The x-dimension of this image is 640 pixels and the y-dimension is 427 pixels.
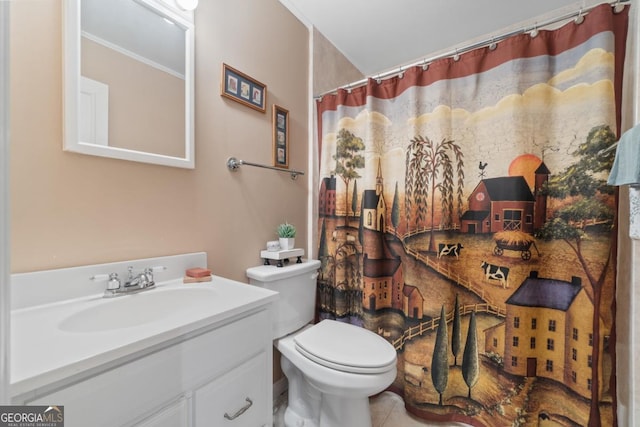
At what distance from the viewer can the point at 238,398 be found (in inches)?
32.0

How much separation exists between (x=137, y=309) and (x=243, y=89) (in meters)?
1.11

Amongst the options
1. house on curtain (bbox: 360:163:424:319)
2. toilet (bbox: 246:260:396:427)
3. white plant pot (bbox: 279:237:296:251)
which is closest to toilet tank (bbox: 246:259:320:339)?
toilet (bbox: 246:260:396:427)

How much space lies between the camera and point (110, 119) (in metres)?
0.89

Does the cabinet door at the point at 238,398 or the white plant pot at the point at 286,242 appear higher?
the white plant pot at the point at 286,242

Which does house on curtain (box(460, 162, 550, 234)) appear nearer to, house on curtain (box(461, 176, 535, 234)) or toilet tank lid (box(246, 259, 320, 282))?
house on curtain (box(461, 176, 535, 234))

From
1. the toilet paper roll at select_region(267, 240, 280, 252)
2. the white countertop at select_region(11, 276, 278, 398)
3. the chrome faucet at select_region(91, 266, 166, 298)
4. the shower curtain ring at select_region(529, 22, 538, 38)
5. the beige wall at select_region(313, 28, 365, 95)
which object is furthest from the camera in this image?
the beige wall at select_region(313, 28, 365, 95)

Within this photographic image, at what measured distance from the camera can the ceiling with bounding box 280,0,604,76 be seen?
5.05 ft

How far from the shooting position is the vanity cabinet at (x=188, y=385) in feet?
1.66

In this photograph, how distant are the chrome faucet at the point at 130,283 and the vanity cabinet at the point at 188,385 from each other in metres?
0.37

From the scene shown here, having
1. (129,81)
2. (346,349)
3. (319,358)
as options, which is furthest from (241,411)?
(129,81)

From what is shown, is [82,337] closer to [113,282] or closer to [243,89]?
[113,282]

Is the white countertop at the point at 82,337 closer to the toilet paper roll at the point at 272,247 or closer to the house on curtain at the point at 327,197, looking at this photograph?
the toilet paper roll at the point at 272,247

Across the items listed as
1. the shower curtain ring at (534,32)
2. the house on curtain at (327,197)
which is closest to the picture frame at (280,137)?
the house on curtain at (327,197)

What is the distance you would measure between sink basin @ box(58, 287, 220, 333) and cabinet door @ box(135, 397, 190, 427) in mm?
224
